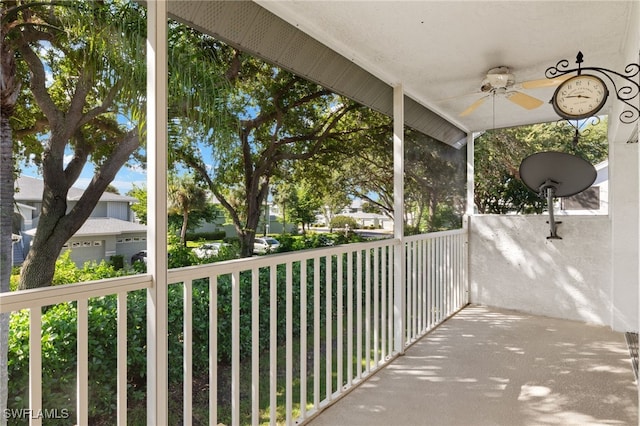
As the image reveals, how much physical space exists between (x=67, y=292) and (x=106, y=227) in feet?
0.88

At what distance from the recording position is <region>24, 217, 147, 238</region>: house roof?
1.30 meters

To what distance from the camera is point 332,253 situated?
8.17 feet

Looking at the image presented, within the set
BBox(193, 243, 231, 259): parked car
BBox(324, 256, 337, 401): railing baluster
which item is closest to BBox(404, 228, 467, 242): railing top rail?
BBox(324, 256, 337, 401): railing baluster

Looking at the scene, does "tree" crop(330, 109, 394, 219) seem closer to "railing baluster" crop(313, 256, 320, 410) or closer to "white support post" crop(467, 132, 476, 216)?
"railing baluster" crop(313, 256, 320, 410)

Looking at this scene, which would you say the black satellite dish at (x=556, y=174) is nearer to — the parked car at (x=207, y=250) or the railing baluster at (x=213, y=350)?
the parked car at (x=207, y=250)

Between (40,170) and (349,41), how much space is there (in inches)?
78.4

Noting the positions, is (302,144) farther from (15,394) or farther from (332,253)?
(15,394)

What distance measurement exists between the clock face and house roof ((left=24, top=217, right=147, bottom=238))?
2.63 metres

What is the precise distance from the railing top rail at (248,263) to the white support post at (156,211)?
0.11 m

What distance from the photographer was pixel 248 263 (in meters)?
1.90

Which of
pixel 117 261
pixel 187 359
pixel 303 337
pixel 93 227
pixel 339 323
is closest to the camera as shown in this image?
pixel 93 227

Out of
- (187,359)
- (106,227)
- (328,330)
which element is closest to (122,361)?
(187,359)

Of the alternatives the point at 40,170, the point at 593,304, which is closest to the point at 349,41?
the point at 40,170

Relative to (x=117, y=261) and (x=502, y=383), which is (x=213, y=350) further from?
(x=502, y=383)
